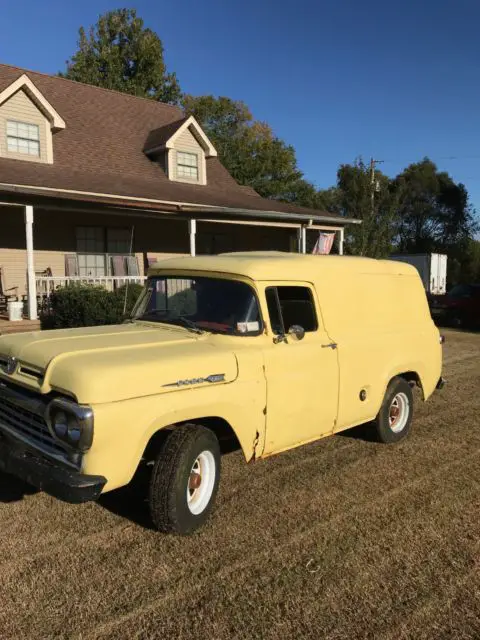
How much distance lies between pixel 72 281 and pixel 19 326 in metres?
2.25

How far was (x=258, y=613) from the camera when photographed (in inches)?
109

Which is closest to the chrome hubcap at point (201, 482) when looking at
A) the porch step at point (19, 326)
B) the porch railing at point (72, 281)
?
the porch step at point (19, 326)

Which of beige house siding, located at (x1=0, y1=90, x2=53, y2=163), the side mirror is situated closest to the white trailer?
beige house siding, located at (x1=0, y1=90, x2=53, y2=163)

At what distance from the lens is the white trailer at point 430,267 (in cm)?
2770

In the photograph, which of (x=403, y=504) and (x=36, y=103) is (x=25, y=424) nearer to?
(x=403, y=504)

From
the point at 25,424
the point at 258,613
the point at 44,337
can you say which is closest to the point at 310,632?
the point at 258,613

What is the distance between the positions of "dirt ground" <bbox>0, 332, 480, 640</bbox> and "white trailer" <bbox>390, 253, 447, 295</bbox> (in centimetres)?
2436

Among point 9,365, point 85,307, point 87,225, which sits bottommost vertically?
point 85,307

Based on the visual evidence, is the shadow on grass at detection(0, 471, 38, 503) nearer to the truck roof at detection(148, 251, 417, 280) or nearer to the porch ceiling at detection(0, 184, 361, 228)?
the truck roof at detection(148, 251, 417, 280)

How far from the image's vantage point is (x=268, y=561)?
326 cm

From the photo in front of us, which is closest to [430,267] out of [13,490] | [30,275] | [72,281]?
[72,281]

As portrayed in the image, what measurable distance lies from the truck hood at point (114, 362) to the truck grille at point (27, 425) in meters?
0.21

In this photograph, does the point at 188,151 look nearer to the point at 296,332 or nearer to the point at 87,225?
the point at 87,225

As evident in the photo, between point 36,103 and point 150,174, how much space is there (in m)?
4.01
